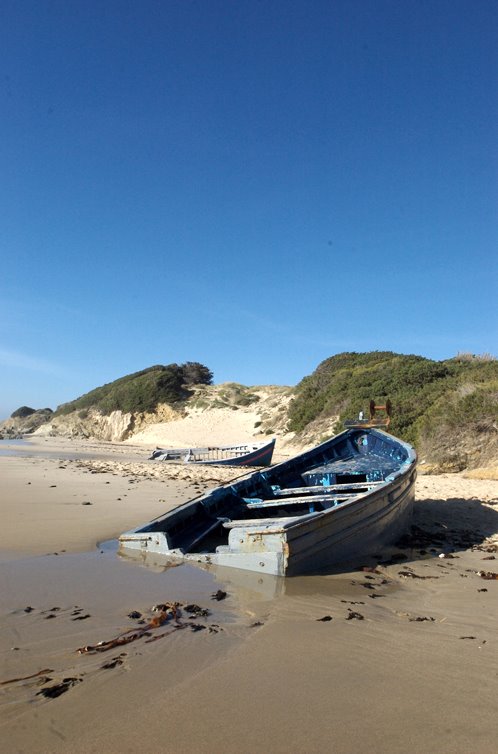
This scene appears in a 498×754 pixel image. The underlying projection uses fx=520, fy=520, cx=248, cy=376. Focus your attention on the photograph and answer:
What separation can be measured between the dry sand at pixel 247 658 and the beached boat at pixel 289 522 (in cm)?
25

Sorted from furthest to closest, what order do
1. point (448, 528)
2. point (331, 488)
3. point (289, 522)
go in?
point (448, 528) < point (331, 488) < point (289, 522)

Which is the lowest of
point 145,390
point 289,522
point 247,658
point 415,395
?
point 247,658

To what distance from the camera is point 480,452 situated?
591 inches

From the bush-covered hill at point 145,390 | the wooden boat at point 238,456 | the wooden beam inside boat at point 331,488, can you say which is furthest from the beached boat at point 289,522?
the bush-covered hill at point 145,390

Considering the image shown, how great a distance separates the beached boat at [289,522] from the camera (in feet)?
17.3

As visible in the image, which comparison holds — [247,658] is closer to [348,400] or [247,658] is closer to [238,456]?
[238,456]

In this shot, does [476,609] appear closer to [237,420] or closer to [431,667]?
[431,667]

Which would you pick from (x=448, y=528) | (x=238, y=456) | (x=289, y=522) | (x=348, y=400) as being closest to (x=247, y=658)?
(x=289, y=522)

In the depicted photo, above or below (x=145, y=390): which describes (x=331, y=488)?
below

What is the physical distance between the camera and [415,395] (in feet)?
68.3

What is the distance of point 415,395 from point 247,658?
18724 mm

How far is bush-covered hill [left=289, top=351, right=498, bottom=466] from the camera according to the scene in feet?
52.1

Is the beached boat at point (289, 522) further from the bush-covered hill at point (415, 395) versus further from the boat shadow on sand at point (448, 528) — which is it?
the bush-covered hill at point (415, 395)

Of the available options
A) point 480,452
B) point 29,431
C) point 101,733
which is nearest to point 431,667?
point 101,733
